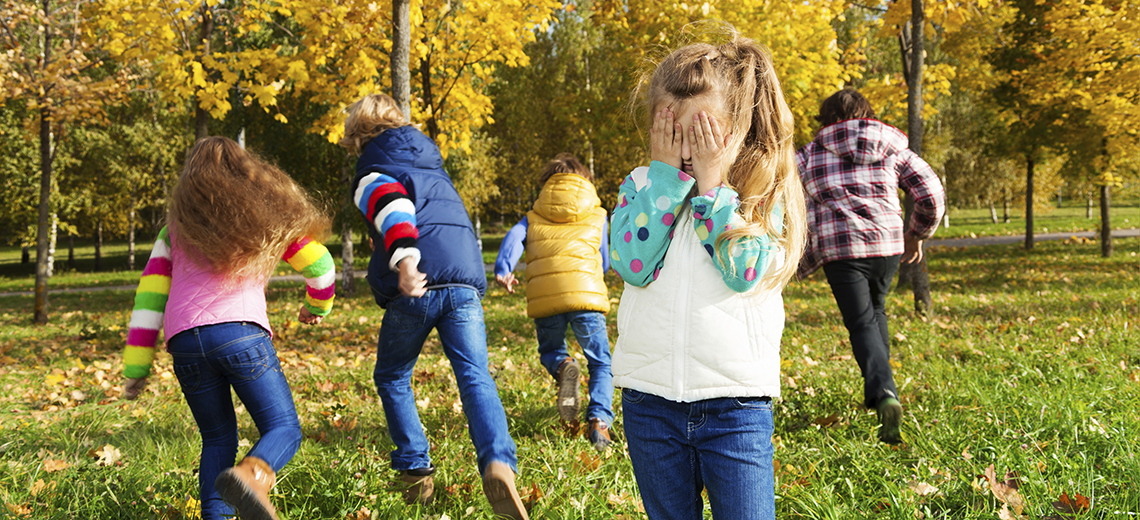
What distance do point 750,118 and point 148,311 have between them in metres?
2.23

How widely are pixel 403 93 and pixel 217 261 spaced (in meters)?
3.63

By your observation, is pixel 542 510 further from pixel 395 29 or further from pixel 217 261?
pixel 395 29

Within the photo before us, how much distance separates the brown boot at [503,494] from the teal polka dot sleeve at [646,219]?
3.83 ft

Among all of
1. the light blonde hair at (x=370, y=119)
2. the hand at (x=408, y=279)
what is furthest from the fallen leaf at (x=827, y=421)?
the light blonde hair at (x=370, y=119)

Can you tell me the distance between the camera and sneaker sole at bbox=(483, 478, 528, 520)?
2.51m

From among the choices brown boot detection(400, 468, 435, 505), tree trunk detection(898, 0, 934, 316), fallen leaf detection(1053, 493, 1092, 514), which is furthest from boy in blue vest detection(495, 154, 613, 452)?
tree trunk detection(898, 0, 934, 316)

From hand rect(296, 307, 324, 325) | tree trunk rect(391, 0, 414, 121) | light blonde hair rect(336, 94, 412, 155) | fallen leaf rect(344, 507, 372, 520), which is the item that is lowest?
fallen leaf rect(344, 507, 372, 520)

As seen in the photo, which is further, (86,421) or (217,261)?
(86,421)

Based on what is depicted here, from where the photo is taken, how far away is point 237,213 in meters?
2.53

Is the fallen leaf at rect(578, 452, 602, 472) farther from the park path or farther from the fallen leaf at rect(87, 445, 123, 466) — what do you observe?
the park path

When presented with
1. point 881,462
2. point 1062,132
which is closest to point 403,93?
point 881,462

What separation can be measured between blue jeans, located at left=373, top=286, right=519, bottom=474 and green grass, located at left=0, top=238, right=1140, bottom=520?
0.26m

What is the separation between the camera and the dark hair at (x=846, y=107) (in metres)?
3.76

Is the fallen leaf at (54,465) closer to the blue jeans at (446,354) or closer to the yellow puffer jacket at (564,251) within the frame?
the blue jeans at (446,354)
